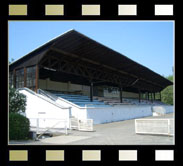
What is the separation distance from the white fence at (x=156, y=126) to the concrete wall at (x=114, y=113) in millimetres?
6568

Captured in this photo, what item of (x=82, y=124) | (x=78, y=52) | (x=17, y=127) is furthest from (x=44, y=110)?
(x=17, y=127)

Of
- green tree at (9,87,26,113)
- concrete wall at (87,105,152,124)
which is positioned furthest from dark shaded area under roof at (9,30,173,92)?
concrete wall at (87,105,152,124)

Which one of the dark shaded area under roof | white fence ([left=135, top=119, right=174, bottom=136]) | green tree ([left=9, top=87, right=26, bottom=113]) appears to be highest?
the dark shaded area under roof

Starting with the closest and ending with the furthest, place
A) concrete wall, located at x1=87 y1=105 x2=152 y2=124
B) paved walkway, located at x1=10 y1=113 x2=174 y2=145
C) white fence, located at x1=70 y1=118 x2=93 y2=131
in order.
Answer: paved walkway, located at x1=10 y1=113 x2=174 y2=145 → white fence, located at x1=70 y1=118 x2=93 y2=131 → concrete wall, located at x1=87 y1=105 x2=152 y2=124

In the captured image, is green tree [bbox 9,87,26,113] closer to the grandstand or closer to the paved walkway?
the grandstand

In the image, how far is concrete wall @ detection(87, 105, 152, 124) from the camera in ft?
60.8

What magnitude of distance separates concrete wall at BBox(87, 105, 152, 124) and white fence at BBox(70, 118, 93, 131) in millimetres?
2594

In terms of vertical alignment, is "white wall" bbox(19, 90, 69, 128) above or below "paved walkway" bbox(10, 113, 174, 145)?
above

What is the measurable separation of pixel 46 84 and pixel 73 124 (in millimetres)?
11566

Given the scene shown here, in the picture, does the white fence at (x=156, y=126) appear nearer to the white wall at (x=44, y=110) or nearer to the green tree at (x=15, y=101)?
the white wall at (x=44, y=110)

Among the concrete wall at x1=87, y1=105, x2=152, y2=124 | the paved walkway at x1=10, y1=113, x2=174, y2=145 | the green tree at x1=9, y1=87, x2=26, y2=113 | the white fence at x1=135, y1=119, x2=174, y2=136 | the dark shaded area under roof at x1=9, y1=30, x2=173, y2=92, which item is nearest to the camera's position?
the paved walkway at x1=10, y1=113, x2=174, y2=145

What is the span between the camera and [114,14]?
4.61 meters
